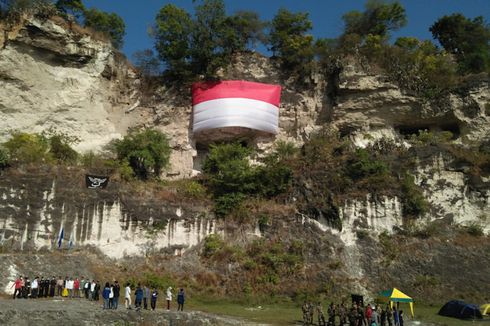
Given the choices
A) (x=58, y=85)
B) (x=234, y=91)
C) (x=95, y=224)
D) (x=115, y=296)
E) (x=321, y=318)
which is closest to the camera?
(x=115, y=296)

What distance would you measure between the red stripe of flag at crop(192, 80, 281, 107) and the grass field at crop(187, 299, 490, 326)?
14.9 metres

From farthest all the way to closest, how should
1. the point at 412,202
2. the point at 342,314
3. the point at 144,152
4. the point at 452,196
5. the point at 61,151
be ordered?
1. the point at 144,152
2. the point at 61,151
3. the point at 452,196
4. the point at 412,202
5. the point at 342,314

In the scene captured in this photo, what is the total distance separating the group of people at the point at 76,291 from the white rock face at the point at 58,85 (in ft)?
42.0

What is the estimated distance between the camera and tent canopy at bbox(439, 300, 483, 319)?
1725 cm

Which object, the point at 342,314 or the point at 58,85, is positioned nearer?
the point at 342,314

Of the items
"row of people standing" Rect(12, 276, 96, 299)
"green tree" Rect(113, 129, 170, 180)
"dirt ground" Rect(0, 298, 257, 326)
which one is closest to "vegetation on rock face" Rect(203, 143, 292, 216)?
"green tree" Rect(113, 129, 170, 180)

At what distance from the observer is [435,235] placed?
23250 mm

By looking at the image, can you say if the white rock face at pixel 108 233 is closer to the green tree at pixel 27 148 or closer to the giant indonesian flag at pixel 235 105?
the green tree at pixel 27 148

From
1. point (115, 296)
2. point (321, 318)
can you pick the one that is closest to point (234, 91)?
point (321, 318)

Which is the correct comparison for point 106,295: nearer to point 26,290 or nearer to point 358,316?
point 26,290

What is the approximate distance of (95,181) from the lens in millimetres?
23641

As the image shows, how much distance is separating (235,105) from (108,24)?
13.1 metres

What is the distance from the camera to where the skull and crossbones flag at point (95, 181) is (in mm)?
23516

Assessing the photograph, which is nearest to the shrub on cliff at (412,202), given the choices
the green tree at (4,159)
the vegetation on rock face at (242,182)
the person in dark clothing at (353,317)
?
the vegetation on rock face at (242,182)
